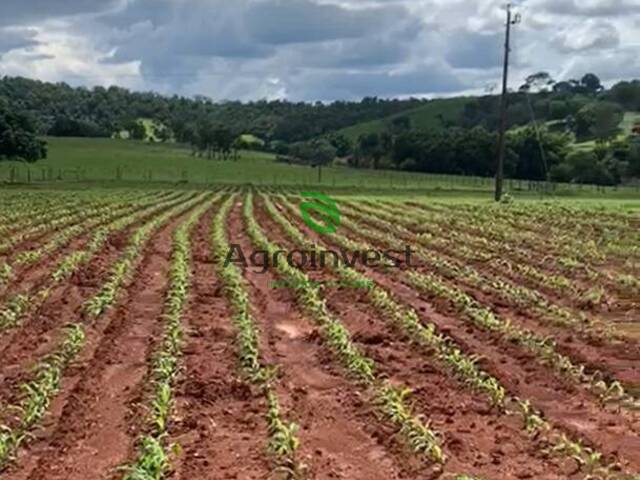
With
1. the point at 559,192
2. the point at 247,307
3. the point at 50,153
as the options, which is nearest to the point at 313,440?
the point at 247,307

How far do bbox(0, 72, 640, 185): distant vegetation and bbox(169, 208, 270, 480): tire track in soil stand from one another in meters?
41.5

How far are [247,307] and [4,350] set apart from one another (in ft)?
12.9

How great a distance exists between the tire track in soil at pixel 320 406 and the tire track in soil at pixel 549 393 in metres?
1.65

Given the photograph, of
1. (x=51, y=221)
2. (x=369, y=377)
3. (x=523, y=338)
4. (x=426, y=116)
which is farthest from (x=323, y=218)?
(x=426, y=116)

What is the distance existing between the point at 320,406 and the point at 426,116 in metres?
157

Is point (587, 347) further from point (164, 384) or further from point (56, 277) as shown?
point (56, 277)

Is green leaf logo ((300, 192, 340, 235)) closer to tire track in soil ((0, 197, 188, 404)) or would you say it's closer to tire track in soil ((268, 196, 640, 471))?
tire track in soil ((0, 197, 188, 404))

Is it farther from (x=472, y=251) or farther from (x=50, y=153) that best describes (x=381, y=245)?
(x=50, y=153)

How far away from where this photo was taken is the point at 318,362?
34.8ft

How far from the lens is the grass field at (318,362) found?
7.29m

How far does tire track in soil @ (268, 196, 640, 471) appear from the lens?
25.7 ft

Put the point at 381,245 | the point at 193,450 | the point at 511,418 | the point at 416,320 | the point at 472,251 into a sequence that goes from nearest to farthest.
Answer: the point at 193,450, the point at 511,418, the point at 416,320, the point at 472,251, the point at 381,245

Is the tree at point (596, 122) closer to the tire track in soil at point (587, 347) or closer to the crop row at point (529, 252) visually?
the crop row at point (529, 252)

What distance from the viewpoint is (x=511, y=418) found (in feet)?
27.4
